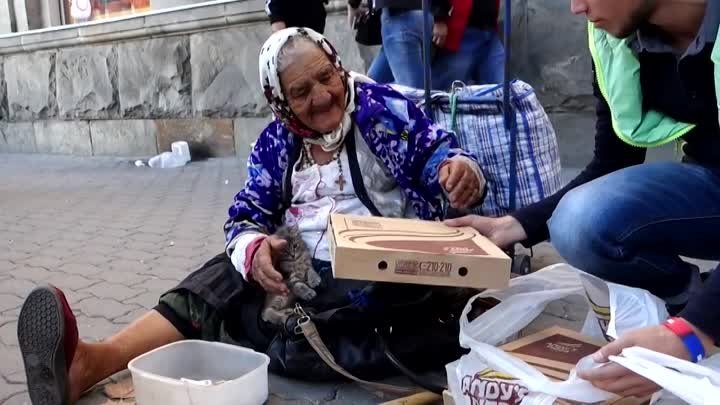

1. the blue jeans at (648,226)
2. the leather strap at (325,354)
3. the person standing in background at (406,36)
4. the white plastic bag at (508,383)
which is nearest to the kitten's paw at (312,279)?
the leather strap at (325,354)

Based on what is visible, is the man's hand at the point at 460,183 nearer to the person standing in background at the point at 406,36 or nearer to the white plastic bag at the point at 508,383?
the white plastic bag at the point at 508,383

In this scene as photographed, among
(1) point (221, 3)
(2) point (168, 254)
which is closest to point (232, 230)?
(2) point (168, 254)

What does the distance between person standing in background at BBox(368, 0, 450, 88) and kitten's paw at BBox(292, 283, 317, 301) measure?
1571 mm

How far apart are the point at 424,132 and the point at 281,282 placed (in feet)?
1.92

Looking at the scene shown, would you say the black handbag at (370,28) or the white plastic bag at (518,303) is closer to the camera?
the white plastic bag at (518,303)

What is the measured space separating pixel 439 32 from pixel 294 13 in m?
0.67

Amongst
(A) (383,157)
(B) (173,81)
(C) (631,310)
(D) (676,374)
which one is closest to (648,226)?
(C) (631,310)

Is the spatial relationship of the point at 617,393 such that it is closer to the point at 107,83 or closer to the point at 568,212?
the point at 568,212

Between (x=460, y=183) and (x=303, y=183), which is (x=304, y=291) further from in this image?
(x=460, y=183)

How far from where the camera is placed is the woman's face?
1.93 meters

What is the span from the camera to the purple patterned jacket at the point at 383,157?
1.97m

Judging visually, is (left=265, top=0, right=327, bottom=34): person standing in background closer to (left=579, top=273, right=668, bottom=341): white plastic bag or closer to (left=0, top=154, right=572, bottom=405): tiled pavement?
(left=0, top=154, right=572, bottom=405): tiled pavement

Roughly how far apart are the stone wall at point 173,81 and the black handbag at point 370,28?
1546 mm

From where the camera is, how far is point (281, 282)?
1824 millimetres
